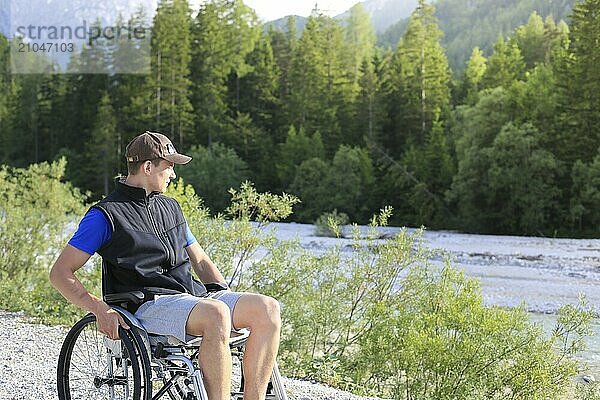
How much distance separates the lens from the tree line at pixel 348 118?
2392 cm

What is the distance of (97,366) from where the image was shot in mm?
3711

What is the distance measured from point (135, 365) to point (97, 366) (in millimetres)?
872

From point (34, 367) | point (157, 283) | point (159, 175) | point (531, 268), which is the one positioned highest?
point (159, 175)

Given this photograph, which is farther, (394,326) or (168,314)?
(394,326)

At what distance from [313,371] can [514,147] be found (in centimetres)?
1884

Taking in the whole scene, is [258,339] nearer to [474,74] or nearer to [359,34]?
[474,74]

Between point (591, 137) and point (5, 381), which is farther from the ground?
point (591, 137)

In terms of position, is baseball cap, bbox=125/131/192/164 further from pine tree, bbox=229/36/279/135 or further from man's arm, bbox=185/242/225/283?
pine tree, bbox=229/36/279/135

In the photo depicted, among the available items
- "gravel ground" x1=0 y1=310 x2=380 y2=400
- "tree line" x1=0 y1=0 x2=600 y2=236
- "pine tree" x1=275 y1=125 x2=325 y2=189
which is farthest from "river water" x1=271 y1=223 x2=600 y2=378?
"pine tree" x1=275 y1=125 x2=325 y2=189

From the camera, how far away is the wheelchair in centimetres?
292

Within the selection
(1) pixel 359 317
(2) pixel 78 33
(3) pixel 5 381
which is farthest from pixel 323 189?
(3) pixel 5 381

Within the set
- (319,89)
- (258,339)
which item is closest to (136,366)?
(258,339)

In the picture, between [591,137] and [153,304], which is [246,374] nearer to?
[153,304]

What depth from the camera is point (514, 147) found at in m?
23.2
